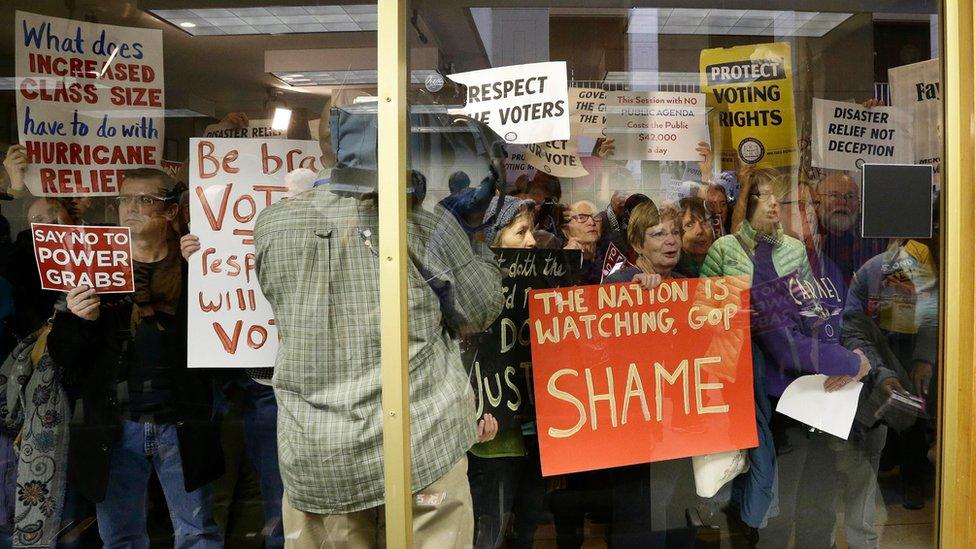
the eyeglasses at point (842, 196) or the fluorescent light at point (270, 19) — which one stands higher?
the fluorescent light at point (270, 19)

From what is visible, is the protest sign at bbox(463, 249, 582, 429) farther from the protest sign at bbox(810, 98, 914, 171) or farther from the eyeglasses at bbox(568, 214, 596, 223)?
the protest sign at bbox(810, 98, 914, 171)

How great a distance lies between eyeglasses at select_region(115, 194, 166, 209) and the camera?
2828mm

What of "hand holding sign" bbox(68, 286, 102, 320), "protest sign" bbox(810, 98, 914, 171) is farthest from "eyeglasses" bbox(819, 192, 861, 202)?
"hand holding sign" bbox(68, 286, 102, 320)

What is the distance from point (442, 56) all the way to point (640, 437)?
161 centimetres

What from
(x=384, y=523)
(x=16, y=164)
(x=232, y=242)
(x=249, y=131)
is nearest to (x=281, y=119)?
(x=249, y=131)

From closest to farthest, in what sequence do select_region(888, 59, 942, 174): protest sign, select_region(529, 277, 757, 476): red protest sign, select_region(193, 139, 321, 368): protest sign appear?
select_region(888, 59, 942, 174): protest sign, select_region(193, 139, 321, 368): protest sign, select_region(529, 277, 757, 476): red protest sign

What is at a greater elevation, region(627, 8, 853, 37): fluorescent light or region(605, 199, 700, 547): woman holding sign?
region(627, 8, 853, 37): fluorescent light

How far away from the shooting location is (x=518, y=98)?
277 centimetres

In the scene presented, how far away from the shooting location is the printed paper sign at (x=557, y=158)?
3061 mm

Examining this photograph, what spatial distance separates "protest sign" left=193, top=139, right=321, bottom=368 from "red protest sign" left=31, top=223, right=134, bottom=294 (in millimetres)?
336

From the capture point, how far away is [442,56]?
8.61 ft

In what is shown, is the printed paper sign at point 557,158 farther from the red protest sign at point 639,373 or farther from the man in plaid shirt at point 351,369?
the man in plaid shirt at point 351,369

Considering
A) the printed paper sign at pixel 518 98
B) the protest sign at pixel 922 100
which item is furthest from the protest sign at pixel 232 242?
the protest sign at pixel 922 100

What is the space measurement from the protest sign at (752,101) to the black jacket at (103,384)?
247 centimetres
